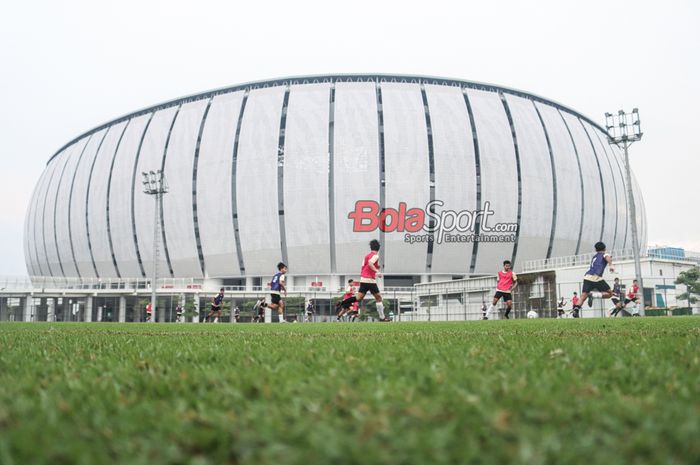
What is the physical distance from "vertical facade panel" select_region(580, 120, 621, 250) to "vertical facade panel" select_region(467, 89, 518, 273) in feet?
47.9

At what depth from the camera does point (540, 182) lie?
5584 centimetres

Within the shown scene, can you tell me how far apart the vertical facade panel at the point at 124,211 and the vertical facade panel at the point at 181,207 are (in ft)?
16.6

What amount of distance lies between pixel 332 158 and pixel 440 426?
51438 mm

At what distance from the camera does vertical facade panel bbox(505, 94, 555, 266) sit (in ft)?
181

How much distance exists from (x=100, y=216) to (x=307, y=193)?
25899mm

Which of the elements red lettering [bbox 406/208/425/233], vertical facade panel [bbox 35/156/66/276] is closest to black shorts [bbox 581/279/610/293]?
red lettering [bbox 406/208/425/233]

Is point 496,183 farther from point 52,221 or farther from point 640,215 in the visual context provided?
point 52,221

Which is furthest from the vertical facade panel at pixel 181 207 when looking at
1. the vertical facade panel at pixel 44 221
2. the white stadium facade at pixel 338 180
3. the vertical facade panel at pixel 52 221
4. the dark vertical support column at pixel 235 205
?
the vertical facade panel at pixel 44 221

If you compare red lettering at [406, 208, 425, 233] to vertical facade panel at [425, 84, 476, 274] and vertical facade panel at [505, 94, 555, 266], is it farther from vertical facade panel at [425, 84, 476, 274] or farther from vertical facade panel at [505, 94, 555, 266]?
vertical facade panel at [505, 94, 555, 266]

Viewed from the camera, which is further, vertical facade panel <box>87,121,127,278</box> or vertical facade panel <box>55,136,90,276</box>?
vertical facade panel <box>55,136,90,276</box>

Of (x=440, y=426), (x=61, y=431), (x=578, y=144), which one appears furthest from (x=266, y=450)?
(x=578, y=144)

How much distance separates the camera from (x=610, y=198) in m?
62.8

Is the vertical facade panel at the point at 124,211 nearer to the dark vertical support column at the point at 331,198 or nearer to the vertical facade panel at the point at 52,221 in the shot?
the vertical facade panel at the point at 52,221

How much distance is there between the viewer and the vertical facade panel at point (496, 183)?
5375cm
